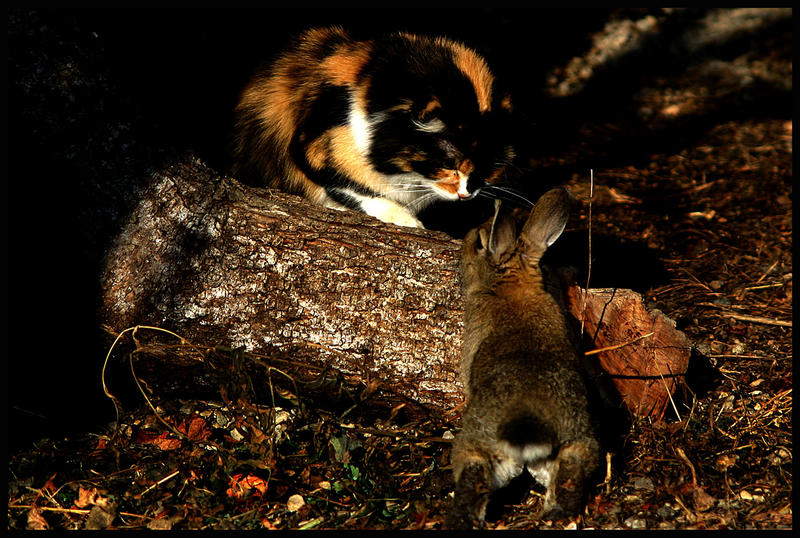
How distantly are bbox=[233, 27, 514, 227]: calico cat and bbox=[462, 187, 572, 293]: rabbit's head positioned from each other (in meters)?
0.81

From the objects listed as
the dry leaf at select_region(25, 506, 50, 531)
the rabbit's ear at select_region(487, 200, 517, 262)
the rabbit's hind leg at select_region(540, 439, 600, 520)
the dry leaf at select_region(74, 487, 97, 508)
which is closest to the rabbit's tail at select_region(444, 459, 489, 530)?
the rabbit's hind leg at select_region(540, 439, 600, 520)

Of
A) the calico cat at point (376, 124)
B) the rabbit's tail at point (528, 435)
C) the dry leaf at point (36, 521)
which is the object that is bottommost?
the dry leaf at point (36, 521)

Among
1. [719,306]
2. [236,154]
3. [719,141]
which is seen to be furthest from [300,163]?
[719,141]

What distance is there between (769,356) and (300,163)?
273cm

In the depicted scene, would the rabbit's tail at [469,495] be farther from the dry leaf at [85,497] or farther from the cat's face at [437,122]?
the cat's face at [437,122]

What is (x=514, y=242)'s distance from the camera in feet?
10.6

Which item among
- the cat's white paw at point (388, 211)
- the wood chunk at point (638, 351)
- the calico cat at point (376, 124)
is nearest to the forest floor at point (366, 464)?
the wood chunk at point (638, 351)

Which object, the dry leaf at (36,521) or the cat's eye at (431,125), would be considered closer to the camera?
the dry leaf at (36,521)

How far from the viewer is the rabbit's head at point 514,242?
3164 millimetres

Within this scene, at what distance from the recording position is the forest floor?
9.39ft

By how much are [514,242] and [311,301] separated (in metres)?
0.92

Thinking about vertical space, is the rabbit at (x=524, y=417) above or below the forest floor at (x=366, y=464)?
above

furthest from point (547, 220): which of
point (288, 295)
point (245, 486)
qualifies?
point (245, 486)

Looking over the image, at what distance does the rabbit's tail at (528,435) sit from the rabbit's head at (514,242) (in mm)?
729
